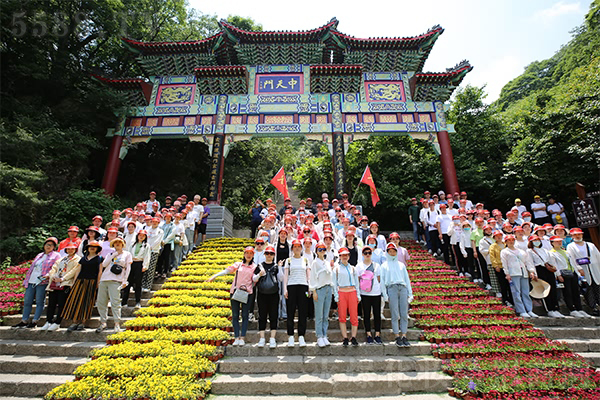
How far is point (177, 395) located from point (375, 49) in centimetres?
1458

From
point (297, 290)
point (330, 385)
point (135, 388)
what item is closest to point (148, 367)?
point (135, 388)

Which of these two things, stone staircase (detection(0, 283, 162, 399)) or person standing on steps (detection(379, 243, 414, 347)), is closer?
stone staircase (detection(0, 283, 162, 399))

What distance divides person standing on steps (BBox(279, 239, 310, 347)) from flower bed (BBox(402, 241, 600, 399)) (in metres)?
1.96

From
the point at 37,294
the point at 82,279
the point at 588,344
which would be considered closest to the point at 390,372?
the point at 588,344

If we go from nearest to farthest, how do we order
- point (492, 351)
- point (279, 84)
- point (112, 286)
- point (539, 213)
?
point (492, 351)
point (112, 286)
point (539, 213)
point (279, 84)

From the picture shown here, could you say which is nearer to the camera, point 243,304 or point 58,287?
point 243,304

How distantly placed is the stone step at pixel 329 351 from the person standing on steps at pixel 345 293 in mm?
115

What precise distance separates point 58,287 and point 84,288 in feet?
1.29

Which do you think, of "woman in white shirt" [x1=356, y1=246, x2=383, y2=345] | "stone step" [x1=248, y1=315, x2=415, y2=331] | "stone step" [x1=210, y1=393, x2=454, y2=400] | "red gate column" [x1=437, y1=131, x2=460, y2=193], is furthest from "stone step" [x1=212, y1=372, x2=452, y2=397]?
"red gate column" [x1=437, y1=131, x2=460, y2=193]

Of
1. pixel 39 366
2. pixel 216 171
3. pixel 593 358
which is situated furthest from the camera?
pixel 216 171

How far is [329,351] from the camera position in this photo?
169 inches

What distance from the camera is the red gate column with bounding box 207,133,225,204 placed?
39.1 ft

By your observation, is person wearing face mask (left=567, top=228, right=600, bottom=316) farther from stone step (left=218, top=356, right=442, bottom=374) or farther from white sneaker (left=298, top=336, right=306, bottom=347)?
white sneaker (left=298, top=336, right=306, bottom=347)

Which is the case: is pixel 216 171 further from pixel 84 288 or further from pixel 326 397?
pixel 326 397
